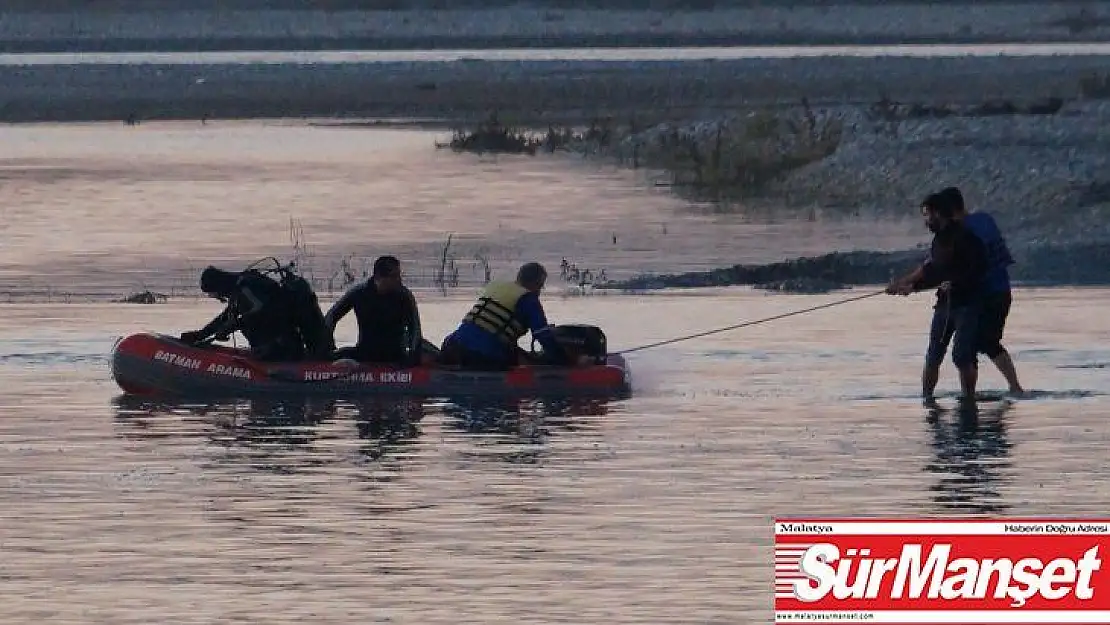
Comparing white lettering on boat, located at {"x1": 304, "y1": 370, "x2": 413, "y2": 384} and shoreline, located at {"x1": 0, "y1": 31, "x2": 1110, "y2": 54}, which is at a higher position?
shoreline, located at {"x1": 0, "y1": 31, "x2": 1110, "y2": 54}

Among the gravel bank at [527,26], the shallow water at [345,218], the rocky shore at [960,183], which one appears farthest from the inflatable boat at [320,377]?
the gravel bank at [527,26]

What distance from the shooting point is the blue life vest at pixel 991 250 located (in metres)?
21.0

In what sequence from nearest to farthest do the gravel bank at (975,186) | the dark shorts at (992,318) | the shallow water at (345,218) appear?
the dark shorts at (992,318), the gravel bank at (975,186), the shallow water at (345,218)

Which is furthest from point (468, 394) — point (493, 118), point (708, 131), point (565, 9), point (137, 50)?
point (565, 9)

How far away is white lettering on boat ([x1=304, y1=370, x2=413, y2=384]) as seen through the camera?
21750 mm

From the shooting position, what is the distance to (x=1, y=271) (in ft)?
110

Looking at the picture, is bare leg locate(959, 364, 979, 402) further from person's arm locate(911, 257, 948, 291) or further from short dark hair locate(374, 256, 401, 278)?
short dark hair locate(374, 256, 401, 278)

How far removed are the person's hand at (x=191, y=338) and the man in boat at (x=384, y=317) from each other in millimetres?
1033

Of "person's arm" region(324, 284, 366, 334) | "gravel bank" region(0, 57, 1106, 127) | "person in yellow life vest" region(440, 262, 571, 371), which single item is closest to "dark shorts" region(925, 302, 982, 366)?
"person in yellow life vest" region(440, 262, 571, 371)

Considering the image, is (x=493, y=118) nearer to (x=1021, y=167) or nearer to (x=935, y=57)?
(x=1021, y=167)

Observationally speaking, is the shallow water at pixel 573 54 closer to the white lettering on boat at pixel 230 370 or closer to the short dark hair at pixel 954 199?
the white lettering on boat at pixel 230 370

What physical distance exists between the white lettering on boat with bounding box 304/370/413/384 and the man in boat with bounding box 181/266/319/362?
0.36 metres

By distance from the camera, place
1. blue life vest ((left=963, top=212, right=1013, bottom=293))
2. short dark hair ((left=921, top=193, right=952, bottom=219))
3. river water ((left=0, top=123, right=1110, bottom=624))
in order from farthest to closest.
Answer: blue life vest ((left=963, top=212, right=1013, bottom=293)) → short dark hair ((left=921, top=193, right=952, bottom=219)) → river water ((left=0, top=123, right=1110, bottom=624))

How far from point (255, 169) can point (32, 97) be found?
84.0ft
